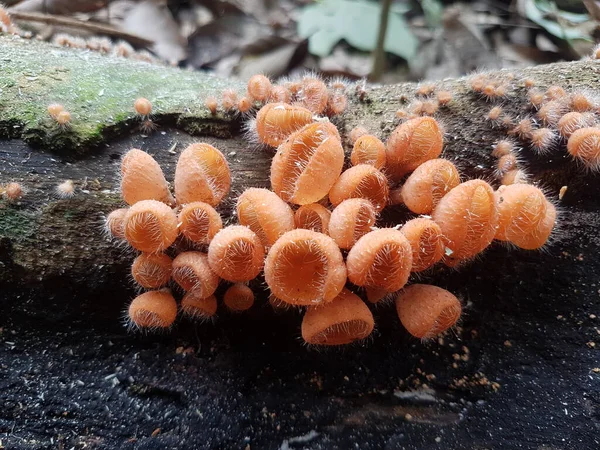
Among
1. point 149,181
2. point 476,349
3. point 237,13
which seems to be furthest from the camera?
point 237,13

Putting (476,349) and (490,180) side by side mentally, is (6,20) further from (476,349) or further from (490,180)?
(476,349)

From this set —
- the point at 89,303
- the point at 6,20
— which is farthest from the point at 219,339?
the point at 6,20

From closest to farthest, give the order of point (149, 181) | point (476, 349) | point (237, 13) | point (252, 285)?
point (149, 181) < point (252, 285) < point (476, 349) < point (237, 13)

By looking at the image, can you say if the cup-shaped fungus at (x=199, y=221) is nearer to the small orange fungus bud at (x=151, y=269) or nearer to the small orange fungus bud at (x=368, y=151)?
the small orange fungus bud at (x=151, y=269)

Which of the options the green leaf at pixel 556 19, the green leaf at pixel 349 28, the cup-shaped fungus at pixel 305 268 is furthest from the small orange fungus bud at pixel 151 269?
the green leaf at pixel 556 19

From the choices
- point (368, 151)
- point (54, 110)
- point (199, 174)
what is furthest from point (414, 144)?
point (54, 110)

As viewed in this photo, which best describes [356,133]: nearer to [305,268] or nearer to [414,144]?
[414,144]
